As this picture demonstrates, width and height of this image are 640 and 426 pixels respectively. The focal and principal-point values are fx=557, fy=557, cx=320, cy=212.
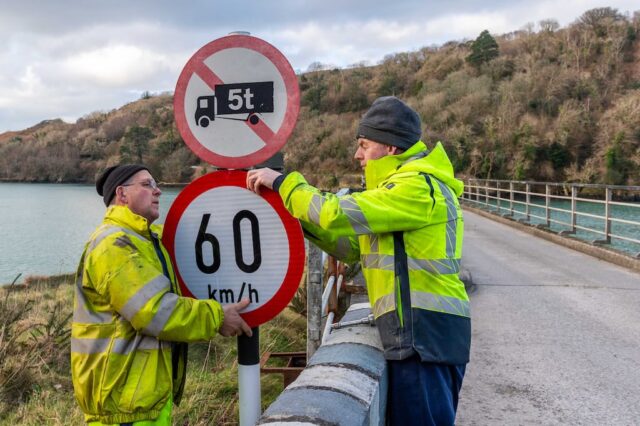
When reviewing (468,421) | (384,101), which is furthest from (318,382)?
(468,421)

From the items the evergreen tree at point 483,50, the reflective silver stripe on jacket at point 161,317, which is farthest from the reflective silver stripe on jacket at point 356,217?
the evergreen tree at point 483,50

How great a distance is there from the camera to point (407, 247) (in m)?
2.15

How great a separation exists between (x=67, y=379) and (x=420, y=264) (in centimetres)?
496

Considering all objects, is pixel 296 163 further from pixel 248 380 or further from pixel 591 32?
pixel 248 380

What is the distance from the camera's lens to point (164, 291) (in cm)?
204

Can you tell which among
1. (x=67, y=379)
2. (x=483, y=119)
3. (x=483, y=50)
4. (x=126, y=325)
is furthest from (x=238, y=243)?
(x=483, y=50)

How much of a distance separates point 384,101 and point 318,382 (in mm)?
1147

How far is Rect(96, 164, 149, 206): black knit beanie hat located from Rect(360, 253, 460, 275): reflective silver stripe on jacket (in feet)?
3.53

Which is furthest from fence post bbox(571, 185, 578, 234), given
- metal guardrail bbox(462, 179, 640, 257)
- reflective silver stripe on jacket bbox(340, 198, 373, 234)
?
reflective silver stripe on jacket bbox(340, 198, 373, 234)

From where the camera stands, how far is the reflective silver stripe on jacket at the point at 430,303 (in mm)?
2135

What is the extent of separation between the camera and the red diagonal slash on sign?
2.21m

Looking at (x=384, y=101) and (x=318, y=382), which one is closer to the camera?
(x=318, y=382)

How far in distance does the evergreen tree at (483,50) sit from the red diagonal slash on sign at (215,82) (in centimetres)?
A: 8304

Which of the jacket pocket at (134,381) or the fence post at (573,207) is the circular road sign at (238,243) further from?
the fence post at (573,207)
